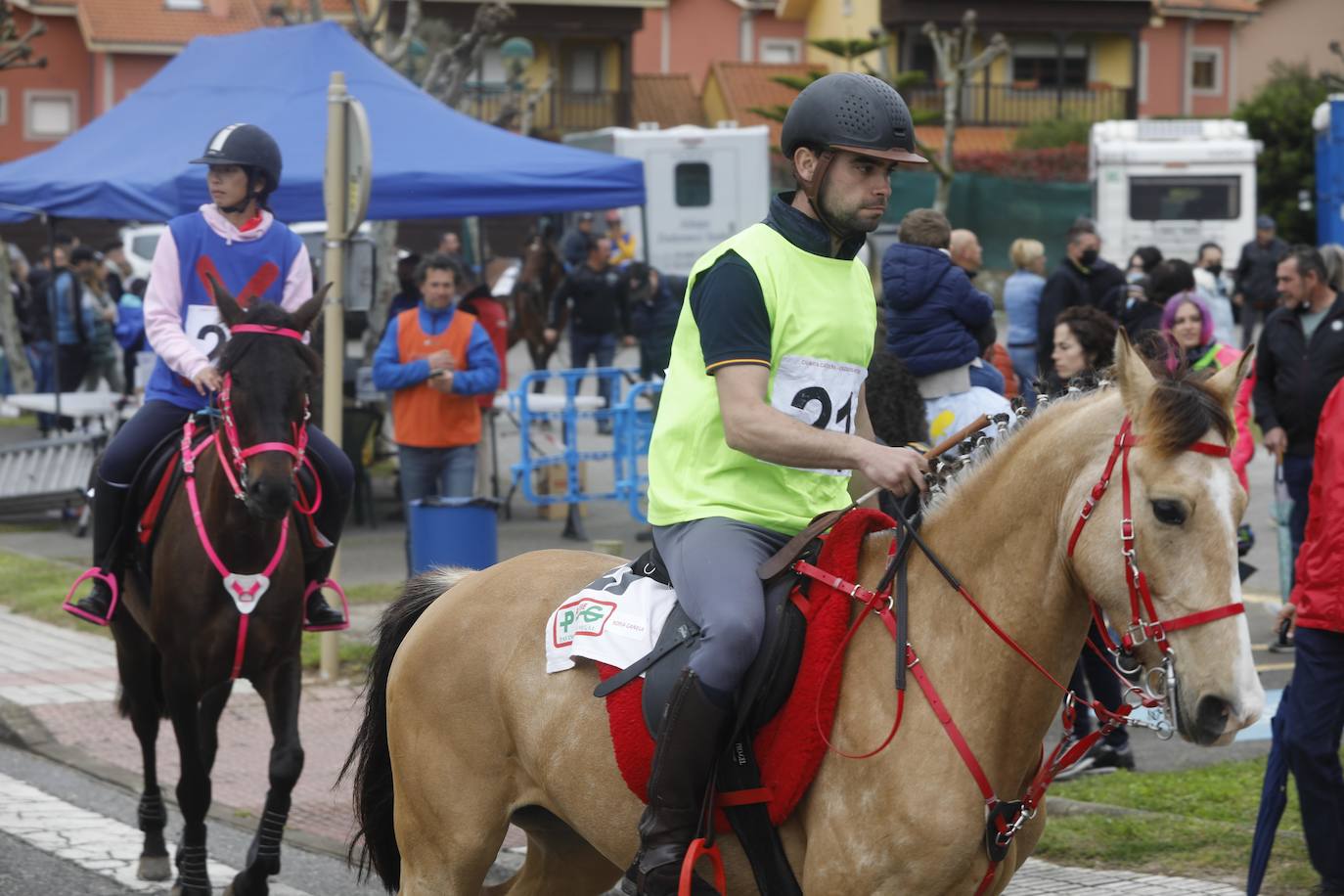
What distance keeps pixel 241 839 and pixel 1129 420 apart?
5.14 metres

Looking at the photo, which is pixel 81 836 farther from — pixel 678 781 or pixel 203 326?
pixel 678 781

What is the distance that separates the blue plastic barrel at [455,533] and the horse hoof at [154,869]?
9.97 ft

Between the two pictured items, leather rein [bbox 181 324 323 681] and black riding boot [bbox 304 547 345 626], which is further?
black riding boot [bbox 304 547 345 626]

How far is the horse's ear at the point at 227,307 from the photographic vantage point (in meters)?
6.50

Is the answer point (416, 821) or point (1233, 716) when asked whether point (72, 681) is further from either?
point (1233, 716)

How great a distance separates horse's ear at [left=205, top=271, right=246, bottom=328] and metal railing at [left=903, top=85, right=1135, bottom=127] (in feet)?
153

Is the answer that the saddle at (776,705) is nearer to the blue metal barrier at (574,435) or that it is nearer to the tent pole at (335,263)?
the tent pole at (335,263)

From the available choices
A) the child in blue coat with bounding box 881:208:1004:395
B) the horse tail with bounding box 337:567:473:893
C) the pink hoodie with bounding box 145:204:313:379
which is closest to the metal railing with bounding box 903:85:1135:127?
the child in blue coat with bounding box 881:208:1004:395

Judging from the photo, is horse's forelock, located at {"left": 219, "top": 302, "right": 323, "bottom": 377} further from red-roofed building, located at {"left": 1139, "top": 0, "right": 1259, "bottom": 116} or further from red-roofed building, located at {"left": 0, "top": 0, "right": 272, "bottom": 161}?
red-roofed building, located at {"left": 1139, "top": 0, "right": 1259, "bottom": 116}

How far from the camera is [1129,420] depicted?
3.67 metres

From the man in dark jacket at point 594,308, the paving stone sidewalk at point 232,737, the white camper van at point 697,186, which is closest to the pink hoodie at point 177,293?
the paving stone sidewalk at point 232,737

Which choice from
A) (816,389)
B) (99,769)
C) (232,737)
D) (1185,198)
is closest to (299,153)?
(232,737)

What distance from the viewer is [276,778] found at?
6.48m

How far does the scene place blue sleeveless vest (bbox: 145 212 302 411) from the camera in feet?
23.5
